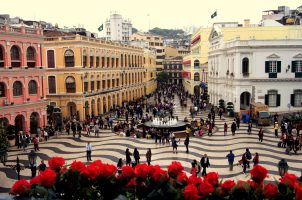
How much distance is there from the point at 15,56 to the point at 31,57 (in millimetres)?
2197

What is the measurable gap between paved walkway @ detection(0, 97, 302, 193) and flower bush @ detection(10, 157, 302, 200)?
545 inches

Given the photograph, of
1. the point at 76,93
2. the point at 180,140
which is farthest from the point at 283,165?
the point at 76,93

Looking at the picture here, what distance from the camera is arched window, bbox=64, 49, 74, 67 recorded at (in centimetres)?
4412

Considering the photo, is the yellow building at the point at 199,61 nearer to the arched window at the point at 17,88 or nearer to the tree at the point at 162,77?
the tree at the point at 162,77

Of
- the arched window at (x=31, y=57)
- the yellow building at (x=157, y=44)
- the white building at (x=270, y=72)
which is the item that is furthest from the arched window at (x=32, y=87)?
the yellow building at (x=157, y=44)

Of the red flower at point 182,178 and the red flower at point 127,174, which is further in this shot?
the red flower at point 127,174

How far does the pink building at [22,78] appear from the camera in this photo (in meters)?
31.2

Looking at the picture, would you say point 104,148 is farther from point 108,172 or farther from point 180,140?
point 108,172

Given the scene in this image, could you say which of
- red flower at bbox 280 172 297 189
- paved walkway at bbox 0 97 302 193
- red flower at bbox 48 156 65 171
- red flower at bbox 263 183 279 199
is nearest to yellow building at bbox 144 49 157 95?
paved walkway at bbox 0 97 302 193

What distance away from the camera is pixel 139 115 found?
1807 inches

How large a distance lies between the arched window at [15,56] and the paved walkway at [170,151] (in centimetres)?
795

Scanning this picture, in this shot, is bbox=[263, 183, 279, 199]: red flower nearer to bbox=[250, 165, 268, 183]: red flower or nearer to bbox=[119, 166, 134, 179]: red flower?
bbox=[250, 165, 268, 183]: red flower

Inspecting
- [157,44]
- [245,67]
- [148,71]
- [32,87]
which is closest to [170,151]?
[32,87]

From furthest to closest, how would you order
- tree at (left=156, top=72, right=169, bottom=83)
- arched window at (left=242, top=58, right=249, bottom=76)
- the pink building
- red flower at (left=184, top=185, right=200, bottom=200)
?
tree at (left=156, top=72, right=169, bottom=83)
arched window at (left=242, top=58, right=249, bottom=76)
the pink building
red flower at (left=184, top=185, right=200, bottom=200)
